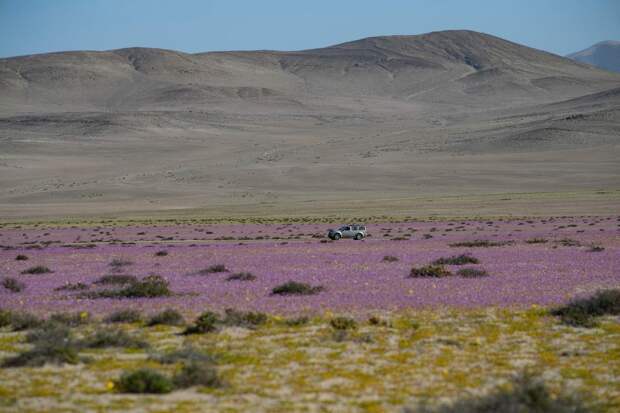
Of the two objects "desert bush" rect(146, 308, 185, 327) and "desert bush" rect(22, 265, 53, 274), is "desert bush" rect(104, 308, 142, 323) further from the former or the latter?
"desert bush" rect(22, 265, 53, 274)

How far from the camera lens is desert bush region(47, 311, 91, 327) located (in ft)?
44.1

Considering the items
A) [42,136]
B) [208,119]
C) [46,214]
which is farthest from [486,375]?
[208,119]

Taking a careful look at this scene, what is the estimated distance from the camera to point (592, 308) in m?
14.0

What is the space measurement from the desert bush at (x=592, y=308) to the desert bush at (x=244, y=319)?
16.7ft

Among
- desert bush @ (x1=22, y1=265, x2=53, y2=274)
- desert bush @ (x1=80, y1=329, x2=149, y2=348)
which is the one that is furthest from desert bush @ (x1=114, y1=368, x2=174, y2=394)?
desert bush @ (x1=22, y1=265, x2=53, y2=274)

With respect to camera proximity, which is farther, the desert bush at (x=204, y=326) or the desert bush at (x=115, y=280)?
the desert bush at (x=115, y=280)

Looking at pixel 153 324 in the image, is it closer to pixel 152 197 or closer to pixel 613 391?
pixel 613 391

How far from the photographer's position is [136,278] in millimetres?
21062

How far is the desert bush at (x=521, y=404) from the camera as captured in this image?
7.38m

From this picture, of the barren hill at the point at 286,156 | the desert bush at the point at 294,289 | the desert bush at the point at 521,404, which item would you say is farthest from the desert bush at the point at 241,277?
the barren hill at the point at 286,156

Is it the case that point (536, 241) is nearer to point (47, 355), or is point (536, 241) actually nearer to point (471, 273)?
point (471, 273)

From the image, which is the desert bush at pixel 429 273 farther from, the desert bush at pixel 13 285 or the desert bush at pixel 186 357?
the desert bush at pixel 186 357

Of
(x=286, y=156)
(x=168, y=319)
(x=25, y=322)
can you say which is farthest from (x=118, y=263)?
(x=286, y=156)

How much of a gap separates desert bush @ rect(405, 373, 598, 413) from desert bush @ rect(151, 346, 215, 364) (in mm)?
3653
